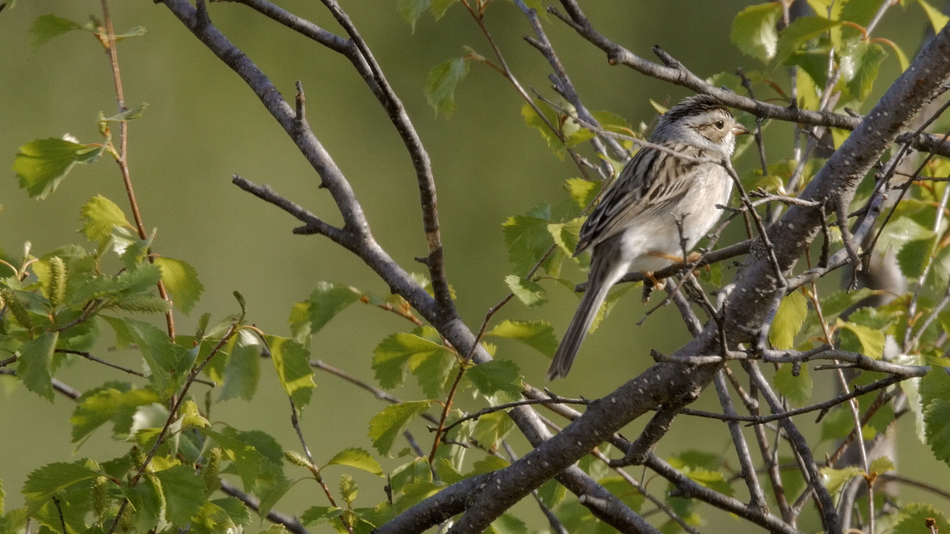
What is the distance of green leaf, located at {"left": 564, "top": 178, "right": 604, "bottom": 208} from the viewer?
2125mm

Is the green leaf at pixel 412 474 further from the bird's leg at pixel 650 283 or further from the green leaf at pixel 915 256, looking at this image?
the green leaf at pixel 915 256

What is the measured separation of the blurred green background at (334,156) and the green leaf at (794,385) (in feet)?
17.0

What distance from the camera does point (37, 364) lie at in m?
1.38

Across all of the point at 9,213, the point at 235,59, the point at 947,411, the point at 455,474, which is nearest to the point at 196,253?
the point at 9,213

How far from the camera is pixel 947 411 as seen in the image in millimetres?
1437

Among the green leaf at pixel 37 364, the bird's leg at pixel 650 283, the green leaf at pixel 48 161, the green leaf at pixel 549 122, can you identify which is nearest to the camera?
the green leaf at pixel 37 364

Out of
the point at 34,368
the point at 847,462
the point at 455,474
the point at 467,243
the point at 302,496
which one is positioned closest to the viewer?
the point at 34,368

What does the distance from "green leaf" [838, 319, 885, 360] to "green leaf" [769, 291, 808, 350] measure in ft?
0.73

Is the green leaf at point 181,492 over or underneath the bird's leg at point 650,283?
underneath

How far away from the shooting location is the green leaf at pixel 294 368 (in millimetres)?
1721

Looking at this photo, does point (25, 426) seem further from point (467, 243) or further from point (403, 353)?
Result: point (403, 353)

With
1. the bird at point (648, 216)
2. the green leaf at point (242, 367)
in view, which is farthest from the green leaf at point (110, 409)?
the bird at point (648, 216)

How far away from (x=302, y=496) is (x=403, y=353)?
567 centimetres

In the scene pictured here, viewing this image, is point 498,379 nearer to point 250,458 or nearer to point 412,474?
point 412,474
